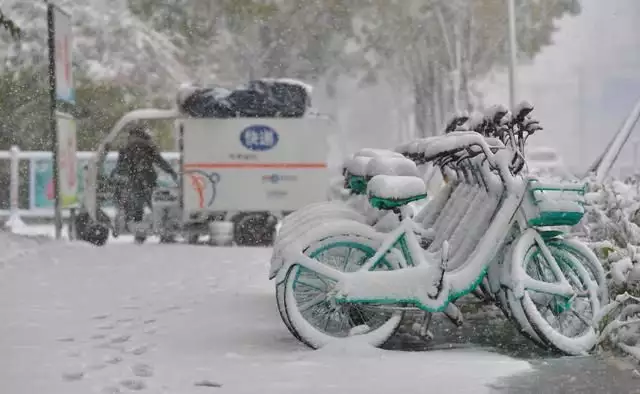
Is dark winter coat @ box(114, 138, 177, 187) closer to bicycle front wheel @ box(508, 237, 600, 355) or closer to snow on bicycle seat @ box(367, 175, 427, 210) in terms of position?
snow on bicycle seat @ box(367, 175, 427, 210)

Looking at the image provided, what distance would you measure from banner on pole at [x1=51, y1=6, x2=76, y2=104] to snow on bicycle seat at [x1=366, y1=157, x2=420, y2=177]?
6.92 meters

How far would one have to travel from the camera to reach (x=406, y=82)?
2233 centimetres

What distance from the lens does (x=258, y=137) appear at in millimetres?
12031

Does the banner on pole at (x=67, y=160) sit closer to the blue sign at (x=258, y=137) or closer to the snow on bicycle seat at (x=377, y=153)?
the blue sign at (x=258, y=137)

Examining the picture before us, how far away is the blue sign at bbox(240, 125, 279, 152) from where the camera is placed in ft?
39.4

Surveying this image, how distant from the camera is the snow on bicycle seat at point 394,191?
15.0 feet

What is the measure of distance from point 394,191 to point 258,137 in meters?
7.59

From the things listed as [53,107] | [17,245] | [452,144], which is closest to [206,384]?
[452,144]

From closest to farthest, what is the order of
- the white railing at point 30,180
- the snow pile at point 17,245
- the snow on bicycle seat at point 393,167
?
the snow on bicycle seat at point 393,167
the snow pile at point 17,245
the white railing at point 30,180

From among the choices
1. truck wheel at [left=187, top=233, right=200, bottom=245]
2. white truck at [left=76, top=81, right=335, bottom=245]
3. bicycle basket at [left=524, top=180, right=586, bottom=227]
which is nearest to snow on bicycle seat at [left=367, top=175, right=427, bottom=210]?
bicycle basket at [left=524, top=180, right=586, bottom=227]

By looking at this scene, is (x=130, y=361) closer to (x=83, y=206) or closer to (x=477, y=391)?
(x=477, y=391)

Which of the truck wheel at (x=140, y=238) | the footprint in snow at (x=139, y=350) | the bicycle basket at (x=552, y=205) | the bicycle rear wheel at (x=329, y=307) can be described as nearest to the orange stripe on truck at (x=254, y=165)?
the truck wheel at (x=140, y=238)

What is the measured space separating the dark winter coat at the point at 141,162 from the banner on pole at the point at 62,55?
0.95 m

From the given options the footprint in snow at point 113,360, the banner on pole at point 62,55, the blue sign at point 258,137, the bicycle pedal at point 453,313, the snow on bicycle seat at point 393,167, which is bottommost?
the footprint in snow at point 113,360
